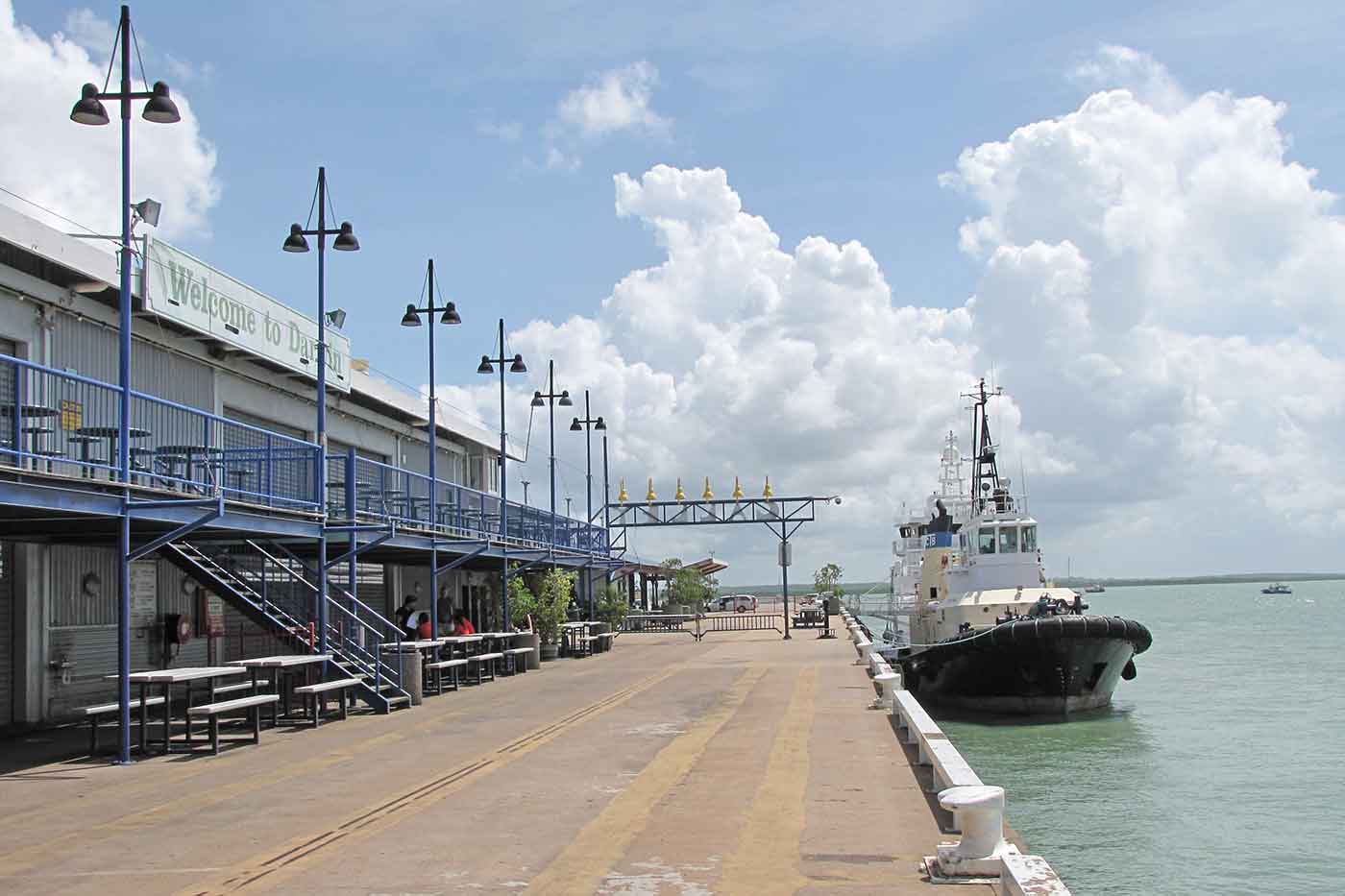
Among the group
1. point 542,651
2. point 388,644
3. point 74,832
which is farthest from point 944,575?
point 74,832

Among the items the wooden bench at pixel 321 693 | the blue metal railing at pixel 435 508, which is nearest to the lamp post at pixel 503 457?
the blue metal railing at pixel 435 508

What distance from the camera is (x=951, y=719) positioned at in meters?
30.8

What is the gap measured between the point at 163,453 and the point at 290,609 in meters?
4.88

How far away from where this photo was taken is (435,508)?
92.7ft

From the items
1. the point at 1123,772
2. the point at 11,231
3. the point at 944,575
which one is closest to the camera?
the point at 11,231

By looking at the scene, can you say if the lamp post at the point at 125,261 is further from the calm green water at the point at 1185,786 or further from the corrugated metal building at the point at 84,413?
the calm green water at the point at 1185,786

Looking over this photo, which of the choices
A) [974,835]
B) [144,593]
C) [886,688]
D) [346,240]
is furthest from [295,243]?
[974,835]

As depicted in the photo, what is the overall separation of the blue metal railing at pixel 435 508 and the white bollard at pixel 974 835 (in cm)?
1489

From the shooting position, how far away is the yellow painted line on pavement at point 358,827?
8.85 m

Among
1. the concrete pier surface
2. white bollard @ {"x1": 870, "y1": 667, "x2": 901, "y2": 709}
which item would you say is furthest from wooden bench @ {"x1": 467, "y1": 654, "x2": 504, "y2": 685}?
white bollard @ {"x1": 870, "y1": 667, "x2": 901, "y2": 709}

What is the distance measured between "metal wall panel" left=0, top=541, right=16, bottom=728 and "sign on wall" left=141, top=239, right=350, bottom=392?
5141 mm

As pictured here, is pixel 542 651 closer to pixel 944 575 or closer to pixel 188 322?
pixel 944 575

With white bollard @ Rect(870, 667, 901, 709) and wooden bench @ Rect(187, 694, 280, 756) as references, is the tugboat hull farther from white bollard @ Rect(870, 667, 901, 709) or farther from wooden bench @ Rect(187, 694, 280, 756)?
wooden bench @ Rect(187, 694, 280, 756)

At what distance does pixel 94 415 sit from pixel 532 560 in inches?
724
